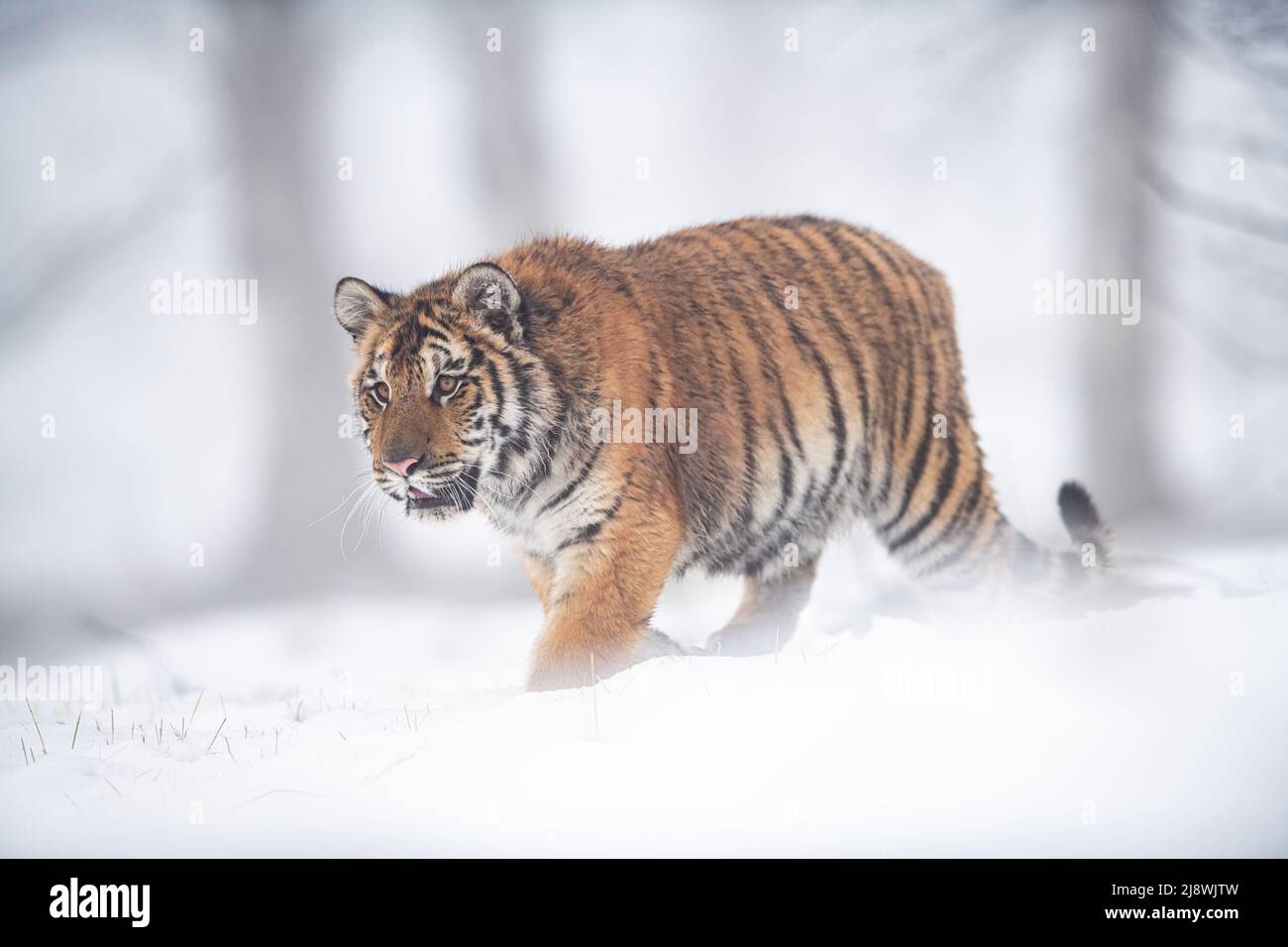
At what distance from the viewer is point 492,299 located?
280cm

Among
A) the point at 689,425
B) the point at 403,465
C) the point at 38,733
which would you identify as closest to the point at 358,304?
the point at 403,465

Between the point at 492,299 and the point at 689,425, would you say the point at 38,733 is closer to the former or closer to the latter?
the point at 492,299

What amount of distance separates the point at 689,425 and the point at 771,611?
2.88ft

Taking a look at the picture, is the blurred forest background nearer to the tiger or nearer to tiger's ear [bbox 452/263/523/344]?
the tiger

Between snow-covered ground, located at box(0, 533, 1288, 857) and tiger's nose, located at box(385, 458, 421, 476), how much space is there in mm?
604

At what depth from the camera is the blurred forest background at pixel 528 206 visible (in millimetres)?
3619

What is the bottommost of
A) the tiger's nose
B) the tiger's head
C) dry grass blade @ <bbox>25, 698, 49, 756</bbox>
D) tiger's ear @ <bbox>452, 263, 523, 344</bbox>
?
dry grass blade @ <bbox>25, 698, 49, 756</bbox>

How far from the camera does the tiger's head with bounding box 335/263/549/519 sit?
2691 millimetres

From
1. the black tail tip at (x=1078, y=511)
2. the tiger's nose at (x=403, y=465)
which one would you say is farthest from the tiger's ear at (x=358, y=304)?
the black tail tip at (x=1078, y=511)

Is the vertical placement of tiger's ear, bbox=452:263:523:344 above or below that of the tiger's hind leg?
above


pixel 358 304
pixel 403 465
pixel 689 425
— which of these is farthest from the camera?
pixel 689 425

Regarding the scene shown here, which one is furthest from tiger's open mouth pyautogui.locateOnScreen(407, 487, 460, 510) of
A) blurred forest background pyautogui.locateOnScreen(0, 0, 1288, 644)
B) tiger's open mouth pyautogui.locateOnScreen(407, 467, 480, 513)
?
blurred forest background pyautogui.locateOnScreen(0, 0, 1288, 644)

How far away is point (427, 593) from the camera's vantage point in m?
5.73
